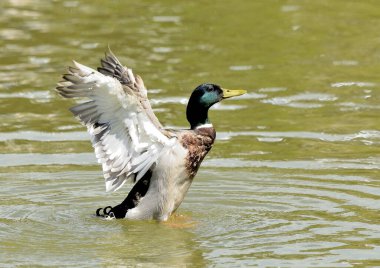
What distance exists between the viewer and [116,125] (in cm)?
1159

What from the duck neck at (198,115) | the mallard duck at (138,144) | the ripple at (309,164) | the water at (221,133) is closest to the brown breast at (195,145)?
the mallard duck at (138,144)

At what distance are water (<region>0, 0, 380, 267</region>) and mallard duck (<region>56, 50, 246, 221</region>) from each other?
0.81 ft

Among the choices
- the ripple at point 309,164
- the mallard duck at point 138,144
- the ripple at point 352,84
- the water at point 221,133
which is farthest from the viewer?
the ripple at point 352,84

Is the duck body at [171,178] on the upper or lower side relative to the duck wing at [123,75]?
lower

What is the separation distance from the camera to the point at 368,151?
14.0 m

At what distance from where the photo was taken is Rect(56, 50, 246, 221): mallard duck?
37.0 ft

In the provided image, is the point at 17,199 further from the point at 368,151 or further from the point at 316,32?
the point at 316,32

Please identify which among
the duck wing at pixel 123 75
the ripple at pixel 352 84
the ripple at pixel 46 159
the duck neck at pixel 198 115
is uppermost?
the duck wing at pixel 123 75

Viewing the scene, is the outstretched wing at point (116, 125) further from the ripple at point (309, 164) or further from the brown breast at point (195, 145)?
the ripple at point (309, 164)

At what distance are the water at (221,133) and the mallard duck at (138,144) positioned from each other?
248 mm

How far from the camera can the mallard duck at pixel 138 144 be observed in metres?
11.3

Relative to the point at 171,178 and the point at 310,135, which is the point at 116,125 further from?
the point at 310,135

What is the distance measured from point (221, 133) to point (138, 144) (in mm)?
3335

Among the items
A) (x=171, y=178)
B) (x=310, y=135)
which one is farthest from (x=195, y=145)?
(x=310, y=135)
